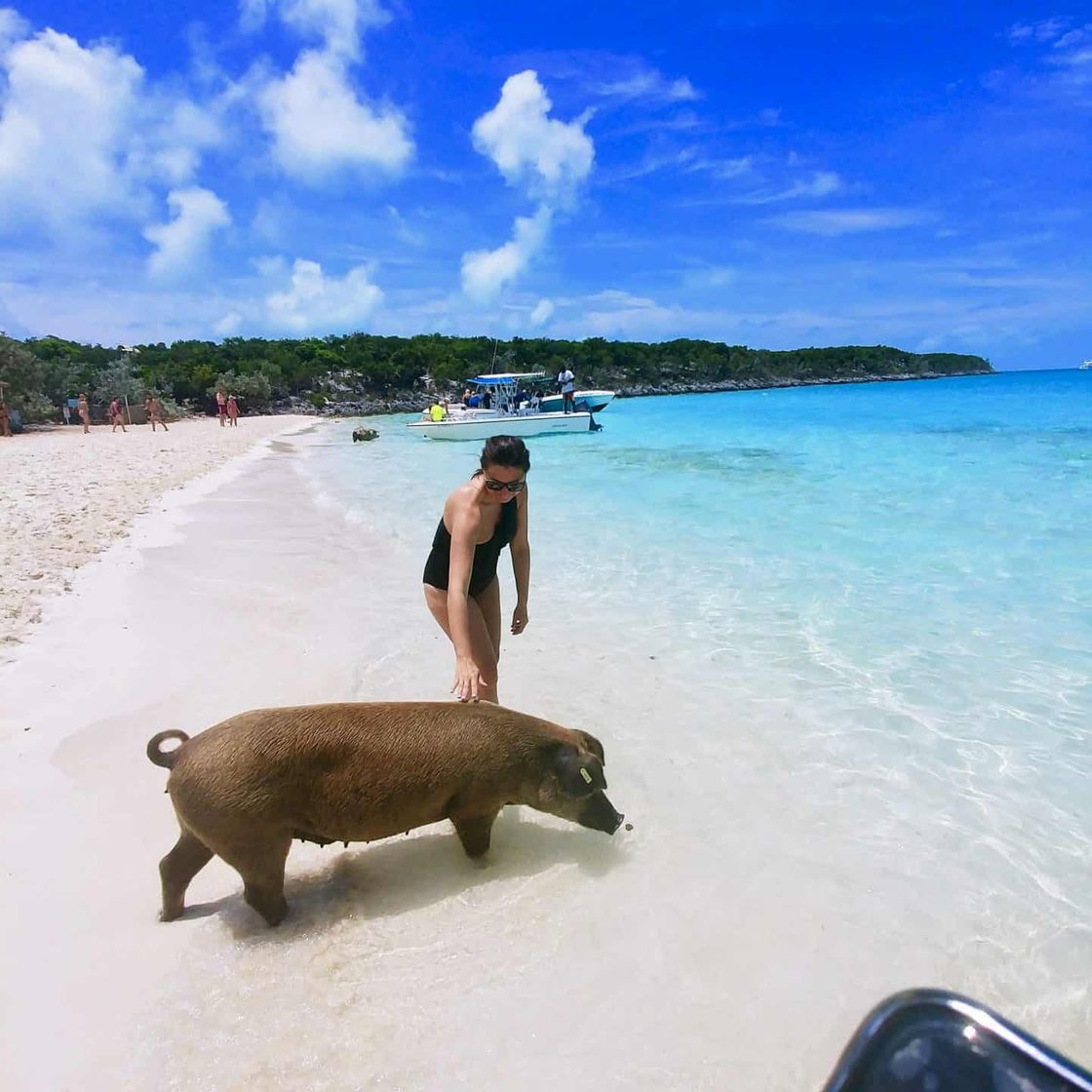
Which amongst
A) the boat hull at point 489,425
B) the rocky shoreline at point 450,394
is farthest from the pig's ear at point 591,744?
the rocky shoreline at point 450,394

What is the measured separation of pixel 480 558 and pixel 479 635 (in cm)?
46

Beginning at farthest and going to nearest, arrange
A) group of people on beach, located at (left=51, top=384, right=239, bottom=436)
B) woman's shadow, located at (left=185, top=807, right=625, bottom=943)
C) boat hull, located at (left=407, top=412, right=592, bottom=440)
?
boat hull, located at (left=407, top=412, right=592, bottom=440), group of people on beach, located at (left=51, top=384, right=239, bottom=436), woman's shadow, located at (left=185, top=807, right=625, bottom=943)

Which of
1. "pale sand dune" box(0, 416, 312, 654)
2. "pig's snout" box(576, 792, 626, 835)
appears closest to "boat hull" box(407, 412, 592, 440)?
"pale sand dune" box(0, 416, 312, 654)

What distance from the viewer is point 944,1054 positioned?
1717mm

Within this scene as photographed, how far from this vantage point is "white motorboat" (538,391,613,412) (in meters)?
33.5

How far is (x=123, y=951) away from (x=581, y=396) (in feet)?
117

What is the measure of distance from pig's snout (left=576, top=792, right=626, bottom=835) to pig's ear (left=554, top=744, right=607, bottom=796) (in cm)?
12

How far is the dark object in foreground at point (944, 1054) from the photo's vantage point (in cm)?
161

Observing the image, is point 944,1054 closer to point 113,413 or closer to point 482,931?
point 482,931

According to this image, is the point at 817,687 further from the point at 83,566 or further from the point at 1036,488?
the point at 1036,488

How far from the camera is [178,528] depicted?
10.6 meters

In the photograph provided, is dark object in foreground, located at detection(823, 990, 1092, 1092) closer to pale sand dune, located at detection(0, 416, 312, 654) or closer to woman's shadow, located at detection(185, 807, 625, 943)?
woman's shadow, located at detection(185, 807, 625, 943)

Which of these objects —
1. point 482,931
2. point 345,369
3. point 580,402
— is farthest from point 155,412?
point 482,931

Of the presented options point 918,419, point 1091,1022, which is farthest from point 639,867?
point 918,419
